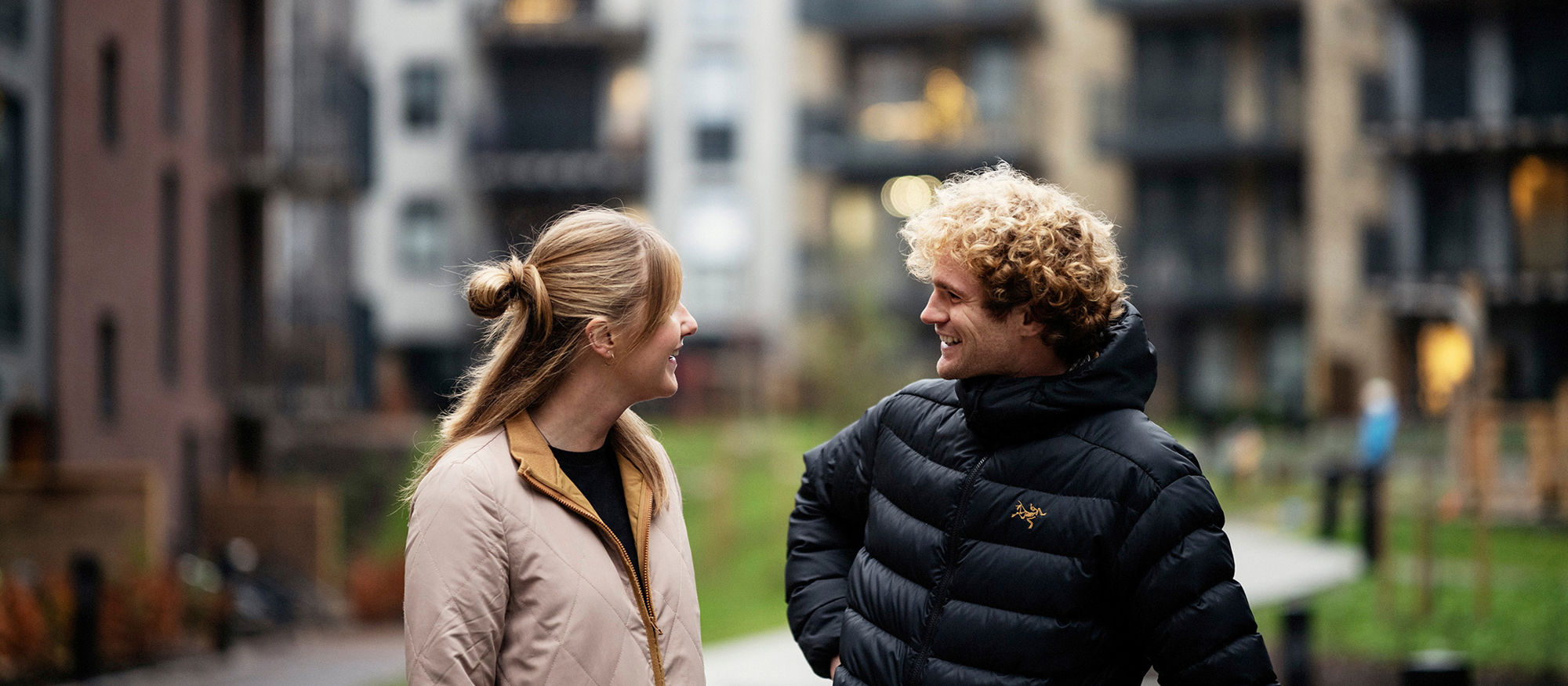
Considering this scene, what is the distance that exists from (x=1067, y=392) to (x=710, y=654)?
9342mm

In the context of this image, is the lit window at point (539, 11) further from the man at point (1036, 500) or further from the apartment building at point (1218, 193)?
the man at point (1036, 500)

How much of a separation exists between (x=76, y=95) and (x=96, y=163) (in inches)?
30.9

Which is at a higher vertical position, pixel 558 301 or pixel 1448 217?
pixel 1448 217

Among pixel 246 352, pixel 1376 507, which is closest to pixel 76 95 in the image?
pixel 246 352

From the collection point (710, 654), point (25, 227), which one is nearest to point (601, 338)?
point (710, 654)

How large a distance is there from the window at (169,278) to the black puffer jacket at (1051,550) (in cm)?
1511

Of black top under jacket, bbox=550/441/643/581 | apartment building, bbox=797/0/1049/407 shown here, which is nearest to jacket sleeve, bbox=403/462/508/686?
black top under jacket, bbox=550/441/643/581

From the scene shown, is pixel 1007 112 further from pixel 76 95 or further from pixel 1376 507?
pixel 76 95

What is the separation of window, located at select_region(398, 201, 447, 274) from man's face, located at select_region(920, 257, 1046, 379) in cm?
3650

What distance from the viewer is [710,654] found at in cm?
1173

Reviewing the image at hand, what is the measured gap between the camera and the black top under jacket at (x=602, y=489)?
3.02 metres

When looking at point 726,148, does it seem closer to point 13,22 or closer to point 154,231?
point 154,231

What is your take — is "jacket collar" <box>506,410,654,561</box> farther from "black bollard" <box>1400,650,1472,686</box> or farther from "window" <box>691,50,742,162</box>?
"window" <box>691,50,742,162</box>

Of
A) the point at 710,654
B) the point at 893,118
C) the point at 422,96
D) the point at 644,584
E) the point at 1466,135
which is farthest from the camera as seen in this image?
the point at 422,96
